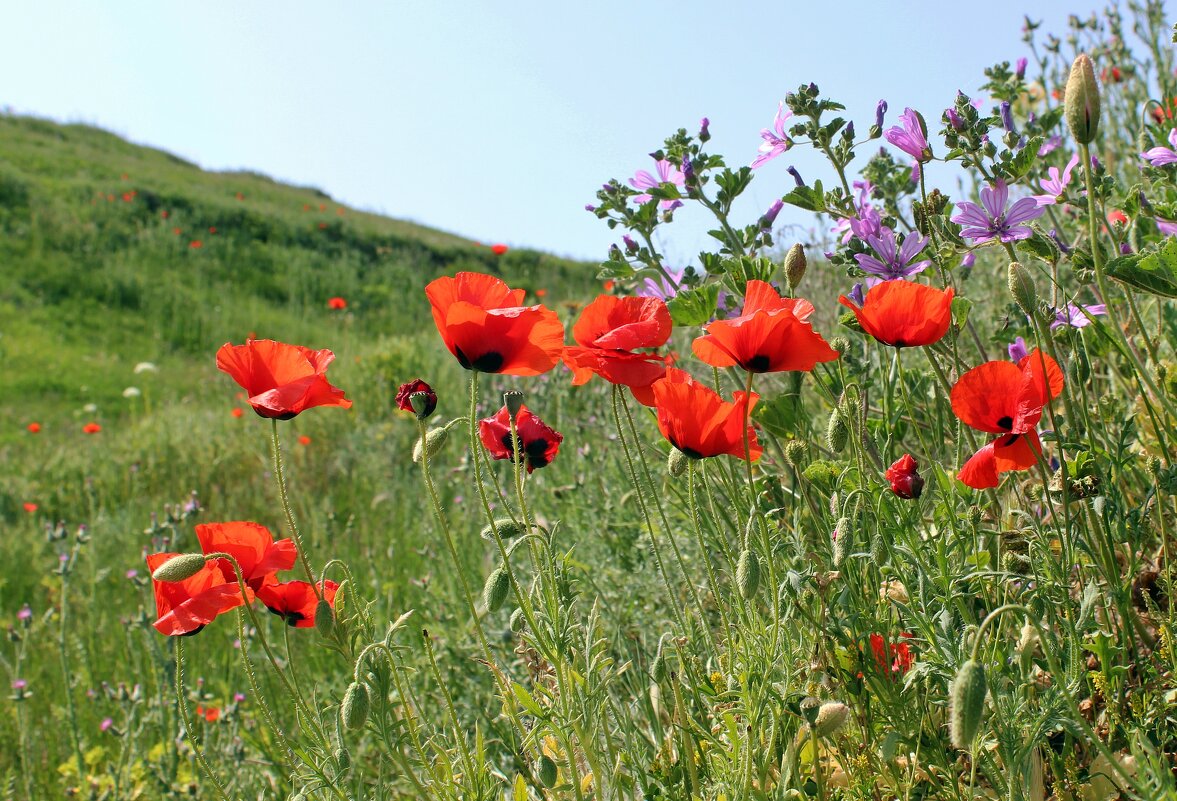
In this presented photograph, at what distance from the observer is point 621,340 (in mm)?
1269

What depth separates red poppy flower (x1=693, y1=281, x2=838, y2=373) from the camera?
1.22 meters

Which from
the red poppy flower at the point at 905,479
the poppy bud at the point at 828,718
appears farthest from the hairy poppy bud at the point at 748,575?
the red poppy flower at the point at 905,479

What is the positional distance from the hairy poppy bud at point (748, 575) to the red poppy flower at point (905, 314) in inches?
14.8

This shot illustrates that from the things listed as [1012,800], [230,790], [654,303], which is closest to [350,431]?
[230,790]

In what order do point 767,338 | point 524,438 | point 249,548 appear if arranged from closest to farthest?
point 767,338, point 249,548, point 524,438

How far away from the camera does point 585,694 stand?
4.07 feet

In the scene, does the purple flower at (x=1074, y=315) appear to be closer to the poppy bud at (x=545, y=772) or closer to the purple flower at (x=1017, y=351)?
the purple flower at (x=1017, y=351)

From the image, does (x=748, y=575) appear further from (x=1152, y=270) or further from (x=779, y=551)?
(x=1152, y=270)

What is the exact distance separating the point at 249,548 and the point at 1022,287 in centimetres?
118

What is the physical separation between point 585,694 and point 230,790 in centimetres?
139

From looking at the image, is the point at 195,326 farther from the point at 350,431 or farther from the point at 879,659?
the point at 879,659

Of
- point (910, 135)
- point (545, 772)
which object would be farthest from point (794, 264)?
point (545, 772)

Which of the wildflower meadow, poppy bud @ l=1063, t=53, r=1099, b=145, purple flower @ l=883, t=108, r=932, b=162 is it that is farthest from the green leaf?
purple flower @ l=883, t=108, r=932, b=162

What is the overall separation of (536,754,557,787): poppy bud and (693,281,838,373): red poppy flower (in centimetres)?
62
